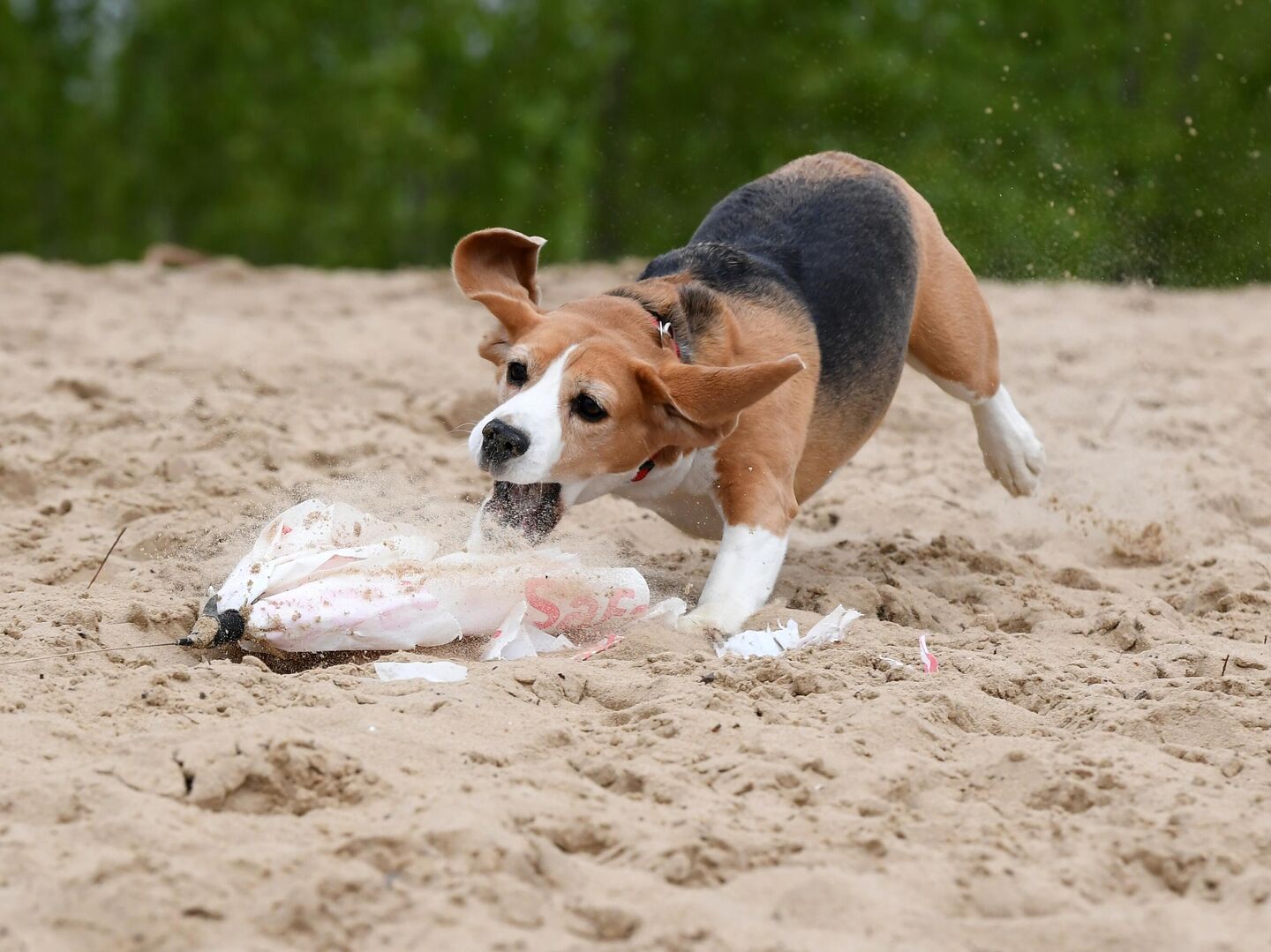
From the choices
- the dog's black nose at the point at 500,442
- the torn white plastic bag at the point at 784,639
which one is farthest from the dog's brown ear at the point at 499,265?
the torn white plastic bag at the point at 784,639

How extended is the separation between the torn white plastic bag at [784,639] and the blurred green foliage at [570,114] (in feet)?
42.5

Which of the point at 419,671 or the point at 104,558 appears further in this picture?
the point at 104,558

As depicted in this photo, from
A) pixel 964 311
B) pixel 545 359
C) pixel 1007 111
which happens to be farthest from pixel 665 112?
pixel 545 359

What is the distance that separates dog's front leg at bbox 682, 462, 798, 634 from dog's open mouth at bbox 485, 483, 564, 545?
48cm

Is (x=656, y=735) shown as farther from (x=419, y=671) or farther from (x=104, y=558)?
(x=104, y=558)

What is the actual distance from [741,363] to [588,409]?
2.32 ft

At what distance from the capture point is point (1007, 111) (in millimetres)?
18453

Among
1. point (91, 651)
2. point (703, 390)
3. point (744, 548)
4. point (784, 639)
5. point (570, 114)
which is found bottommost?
point (570, 114)

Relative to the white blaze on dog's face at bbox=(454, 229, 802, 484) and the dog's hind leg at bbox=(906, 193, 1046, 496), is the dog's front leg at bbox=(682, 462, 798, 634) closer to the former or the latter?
the white blaze on dog's face at bbox=(454, 229, 802, 484)

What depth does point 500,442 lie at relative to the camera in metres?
4.06

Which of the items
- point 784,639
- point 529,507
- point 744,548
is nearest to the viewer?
point 784,639

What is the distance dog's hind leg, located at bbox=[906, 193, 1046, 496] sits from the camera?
18.5ft

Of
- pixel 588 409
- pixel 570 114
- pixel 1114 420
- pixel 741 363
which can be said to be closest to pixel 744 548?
pixel 741 363

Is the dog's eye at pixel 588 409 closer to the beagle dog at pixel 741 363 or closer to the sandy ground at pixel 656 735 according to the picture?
the beagle dog at pixel 741 363
